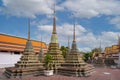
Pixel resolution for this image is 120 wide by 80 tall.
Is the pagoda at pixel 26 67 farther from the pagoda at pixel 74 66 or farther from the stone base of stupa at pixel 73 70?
the pagoda at pixel 74 66

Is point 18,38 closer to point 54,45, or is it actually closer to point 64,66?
point 54,45

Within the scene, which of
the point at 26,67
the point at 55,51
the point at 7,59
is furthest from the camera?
the point at 7,59

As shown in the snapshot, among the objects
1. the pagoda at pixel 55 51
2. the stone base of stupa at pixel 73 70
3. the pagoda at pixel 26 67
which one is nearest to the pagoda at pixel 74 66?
the stone base of stupa at pixel 73 70

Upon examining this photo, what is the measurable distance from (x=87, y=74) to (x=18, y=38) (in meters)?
21.5

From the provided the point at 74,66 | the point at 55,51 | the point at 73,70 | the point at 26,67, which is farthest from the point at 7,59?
the point at 73,70

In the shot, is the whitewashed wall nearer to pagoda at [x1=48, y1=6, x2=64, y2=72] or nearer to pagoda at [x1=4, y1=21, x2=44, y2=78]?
pagoda at [x1=48, y1=6, x2=64, y2=72]

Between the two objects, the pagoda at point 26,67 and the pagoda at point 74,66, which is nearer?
the pagoda at point 26,67

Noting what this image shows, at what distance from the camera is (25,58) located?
1725cm

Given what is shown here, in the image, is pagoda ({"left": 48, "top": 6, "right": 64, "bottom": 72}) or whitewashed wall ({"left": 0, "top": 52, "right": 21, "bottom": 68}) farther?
whitewashed wall ({"left": 0, "top": 52, "right": 21, "bottom": 68})

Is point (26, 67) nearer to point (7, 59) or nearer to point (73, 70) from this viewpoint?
point (73, 70)

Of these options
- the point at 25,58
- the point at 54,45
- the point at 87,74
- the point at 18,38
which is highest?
the point at 18,38

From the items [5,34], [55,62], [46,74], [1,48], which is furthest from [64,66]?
[5,34]

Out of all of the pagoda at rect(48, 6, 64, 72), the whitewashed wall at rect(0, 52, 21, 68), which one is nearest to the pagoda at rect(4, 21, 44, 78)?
the pagoda at rect(48, 6, 64, 72)

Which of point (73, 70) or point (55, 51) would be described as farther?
point (55, 51)
